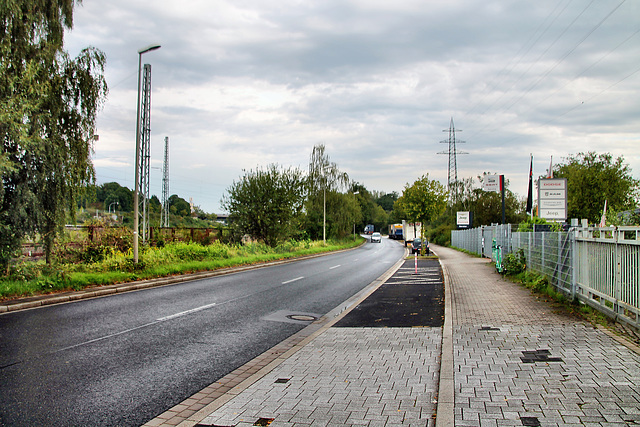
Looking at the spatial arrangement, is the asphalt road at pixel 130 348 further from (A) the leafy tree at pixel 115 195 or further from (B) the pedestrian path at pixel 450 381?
(A) the leafy tree at pixel 115 195

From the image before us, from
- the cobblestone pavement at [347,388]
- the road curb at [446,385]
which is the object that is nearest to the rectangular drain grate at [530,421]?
the road curb at [446,385]

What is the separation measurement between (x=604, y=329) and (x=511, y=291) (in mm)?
5352

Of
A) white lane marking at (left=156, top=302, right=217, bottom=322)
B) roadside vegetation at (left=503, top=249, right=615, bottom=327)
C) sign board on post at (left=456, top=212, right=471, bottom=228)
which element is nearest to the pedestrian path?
roadside vegetation at (left=503, top=249, right=615, bottom=327)

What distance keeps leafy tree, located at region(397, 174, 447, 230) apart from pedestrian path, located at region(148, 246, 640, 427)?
26.1 metres

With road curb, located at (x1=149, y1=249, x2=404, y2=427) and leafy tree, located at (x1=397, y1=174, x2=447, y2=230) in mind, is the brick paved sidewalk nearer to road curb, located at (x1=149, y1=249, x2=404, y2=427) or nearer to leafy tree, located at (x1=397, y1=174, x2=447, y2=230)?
road curb, located at (x1=149, y1=249, x2=404, y2=427)

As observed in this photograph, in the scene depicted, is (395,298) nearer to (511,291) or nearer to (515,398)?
(511,291)

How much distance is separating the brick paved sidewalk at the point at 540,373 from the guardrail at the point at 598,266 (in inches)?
24.1

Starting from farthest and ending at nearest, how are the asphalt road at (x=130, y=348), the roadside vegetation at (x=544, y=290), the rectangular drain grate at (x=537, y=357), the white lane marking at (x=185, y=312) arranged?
1. the white lane marking at (x=185, y=312)
2. the roadside vegetation at (x=544, y=290)
3. the rectangular drain grate at (x=537, y=357)
4. the asphalt road at (x=130, y=348)

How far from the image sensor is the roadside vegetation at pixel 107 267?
12.8m

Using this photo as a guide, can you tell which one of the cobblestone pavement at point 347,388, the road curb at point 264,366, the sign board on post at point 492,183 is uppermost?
the sign board on post at point 492,183

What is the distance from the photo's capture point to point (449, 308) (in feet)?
32.6

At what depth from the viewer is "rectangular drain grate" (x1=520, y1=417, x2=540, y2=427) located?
3859 millimetres

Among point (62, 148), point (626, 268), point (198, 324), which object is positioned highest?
point (62, 148)

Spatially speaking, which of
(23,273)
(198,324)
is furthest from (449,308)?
(23,273)
